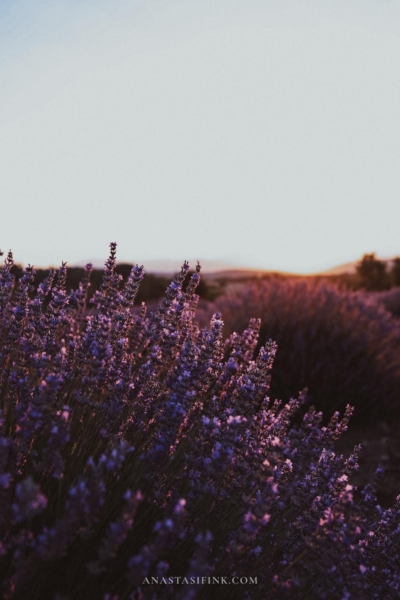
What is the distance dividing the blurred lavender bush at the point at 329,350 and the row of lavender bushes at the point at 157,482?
14.5ft

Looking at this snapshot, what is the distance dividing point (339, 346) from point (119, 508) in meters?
6.24

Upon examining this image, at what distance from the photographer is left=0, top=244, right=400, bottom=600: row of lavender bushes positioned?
5.52 ft

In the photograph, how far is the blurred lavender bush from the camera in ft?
24.8

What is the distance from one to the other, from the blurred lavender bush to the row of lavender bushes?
4.43 m

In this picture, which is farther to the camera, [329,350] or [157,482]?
[329,350]

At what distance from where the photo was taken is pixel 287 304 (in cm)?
870

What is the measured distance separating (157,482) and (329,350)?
239 inches

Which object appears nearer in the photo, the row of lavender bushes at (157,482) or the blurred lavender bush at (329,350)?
the row of lavender bushes at (157,482)

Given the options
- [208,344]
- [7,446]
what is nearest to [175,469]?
[208,344]

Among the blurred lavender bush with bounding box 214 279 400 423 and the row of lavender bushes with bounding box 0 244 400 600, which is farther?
the blurred lavender bush with bounding box 214 279 400 423

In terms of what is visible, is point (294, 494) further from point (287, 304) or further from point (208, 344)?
point (287, 304)

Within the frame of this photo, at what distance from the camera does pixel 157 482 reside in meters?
2.25

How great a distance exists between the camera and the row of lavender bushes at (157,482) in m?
1.68

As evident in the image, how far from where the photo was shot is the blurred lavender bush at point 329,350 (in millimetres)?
7559
